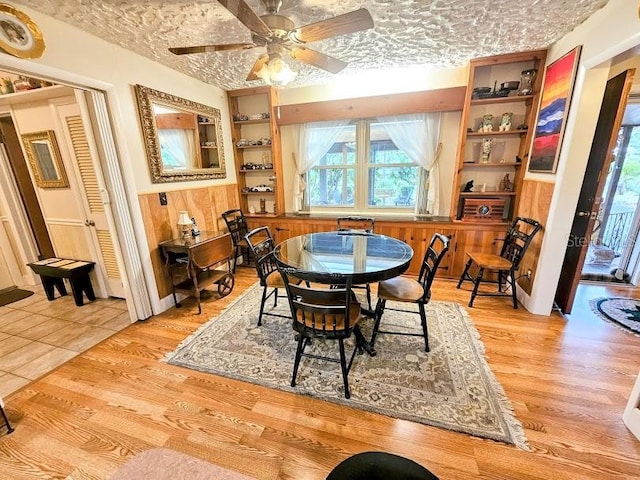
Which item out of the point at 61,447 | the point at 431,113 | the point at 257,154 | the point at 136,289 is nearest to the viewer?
the point at 61,447

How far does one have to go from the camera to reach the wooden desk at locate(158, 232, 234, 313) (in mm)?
2688

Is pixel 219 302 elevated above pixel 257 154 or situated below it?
below

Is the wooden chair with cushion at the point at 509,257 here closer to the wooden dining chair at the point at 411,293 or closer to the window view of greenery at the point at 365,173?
the wooden dining chair at the point at 411,293

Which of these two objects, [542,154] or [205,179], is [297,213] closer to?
[205,179]

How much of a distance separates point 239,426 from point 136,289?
1.79 meters

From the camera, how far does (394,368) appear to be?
75.9 inches

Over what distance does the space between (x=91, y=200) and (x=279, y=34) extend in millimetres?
2614

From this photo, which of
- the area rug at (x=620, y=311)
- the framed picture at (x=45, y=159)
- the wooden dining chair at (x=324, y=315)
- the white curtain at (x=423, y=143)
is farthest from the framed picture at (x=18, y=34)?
the area rug at (x=620, y=311)

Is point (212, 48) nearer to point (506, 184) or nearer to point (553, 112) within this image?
point (553, 112)

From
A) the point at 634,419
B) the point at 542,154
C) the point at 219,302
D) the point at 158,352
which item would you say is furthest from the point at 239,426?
the point at 542,154

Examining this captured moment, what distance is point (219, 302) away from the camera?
2.99m

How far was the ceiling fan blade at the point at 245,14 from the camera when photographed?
48.9 inches

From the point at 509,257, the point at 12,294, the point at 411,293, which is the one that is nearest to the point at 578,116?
the point at 509,257

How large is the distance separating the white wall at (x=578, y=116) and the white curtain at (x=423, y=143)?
110 centimetres
